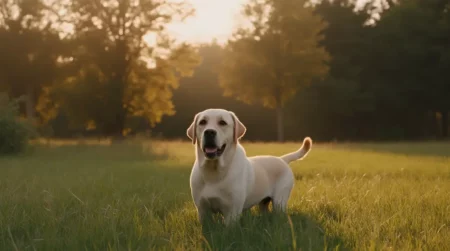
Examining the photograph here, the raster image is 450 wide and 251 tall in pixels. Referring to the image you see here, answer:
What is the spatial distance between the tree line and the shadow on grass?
23.9 metres

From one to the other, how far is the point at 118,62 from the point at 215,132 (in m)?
24.4

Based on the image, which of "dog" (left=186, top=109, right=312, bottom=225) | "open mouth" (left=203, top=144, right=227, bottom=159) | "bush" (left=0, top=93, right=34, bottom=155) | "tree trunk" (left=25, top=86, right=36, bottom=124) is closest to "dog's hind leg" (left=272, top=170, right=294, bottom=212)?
"dog" (left=186, top=109, right=312, bottom=225)

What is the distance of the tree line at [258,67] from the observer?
92.8 feet

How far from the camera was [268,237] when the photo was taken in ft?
13.7

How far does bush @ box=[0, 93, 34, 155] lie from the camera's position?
1798 centimetres

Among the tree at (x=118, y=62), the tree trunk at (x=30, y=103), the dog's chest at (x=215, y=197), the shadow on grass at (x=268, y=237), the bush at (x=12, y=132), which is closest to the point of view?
the shadow on grass at (x=268, y=237)

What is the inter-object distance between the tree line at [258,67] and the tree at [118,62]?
0.06 metres

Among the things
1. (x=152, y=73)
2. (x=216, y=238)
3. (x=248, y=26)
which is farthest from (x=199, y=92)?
(x=216, y=238)

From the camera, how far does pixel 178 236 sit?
4422mm

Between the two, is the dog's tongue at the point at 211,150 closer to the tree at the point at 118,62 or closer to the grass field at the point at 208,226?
the grass field at the point at 208,226

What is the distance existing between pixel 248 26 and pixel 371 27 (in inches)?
552

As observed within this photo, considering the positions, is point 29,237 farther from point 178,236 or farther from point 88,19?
point 88,19

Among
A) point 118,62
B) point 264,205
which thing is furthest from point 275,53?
point 264,205

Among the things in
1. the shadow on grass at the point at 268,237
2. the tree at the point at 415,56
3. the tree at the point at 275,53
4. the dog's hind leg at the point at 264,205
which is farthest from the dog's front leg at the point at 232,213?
the tree at the point at 415,56
